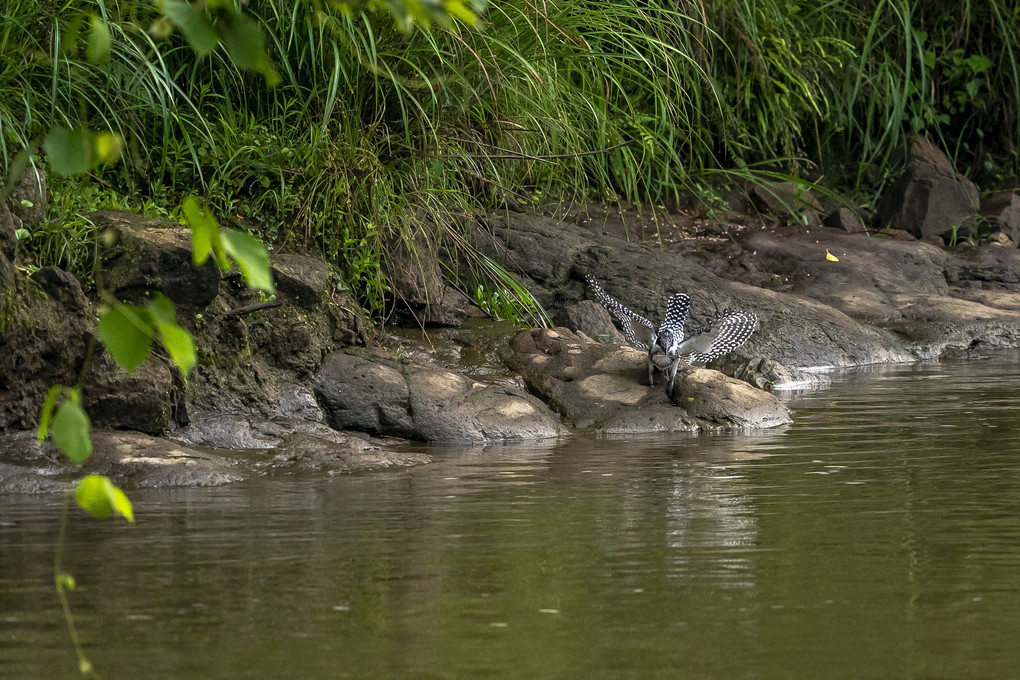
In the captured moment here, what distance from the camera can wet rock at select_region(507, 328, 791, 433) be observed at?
20.8 feet

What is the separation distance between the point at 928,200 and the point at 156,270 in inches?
336

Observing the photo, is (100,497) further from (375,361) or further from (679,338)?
(679,338)

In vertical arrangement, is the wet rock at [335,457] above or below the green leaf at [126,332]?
below

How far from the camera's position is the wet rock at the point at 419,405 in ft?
19.9

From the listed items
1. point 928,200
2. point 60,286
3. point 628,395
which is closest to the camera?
point 60,286

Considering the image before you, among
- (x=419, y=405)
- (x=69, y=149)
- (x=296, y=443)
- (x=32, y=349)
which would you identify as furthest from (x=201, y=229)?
(x=419, y=405)

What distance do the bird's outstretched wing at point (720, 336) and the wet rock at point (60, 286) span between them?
10.1 ft

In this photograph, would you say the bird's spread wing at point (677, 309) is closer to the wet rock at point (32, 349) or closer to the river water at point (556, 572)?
the river water at point (556, 572)

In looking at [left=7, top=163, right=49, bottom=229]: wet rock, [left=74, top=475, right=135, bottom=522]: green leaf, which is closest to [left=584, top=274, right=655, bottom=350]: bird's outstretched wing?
[left=7, top=163, right=49, bottom=229]: wet rock

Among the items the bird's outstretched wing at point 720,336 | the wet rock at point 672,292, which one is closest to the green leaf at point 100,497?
the bird's outstretched wing at point 720,336

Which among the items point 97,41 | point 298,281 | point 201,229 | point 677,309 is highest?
point 97,41

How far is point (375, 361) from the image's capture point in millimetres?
6379

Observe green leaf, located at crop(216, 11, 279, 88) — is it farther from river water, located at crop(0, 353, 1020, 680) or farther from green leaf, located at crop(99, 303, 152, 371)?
river water, located at crop(0, 353, 1020, 680)

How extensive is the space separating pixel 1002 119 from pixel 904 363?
19.2 ft
